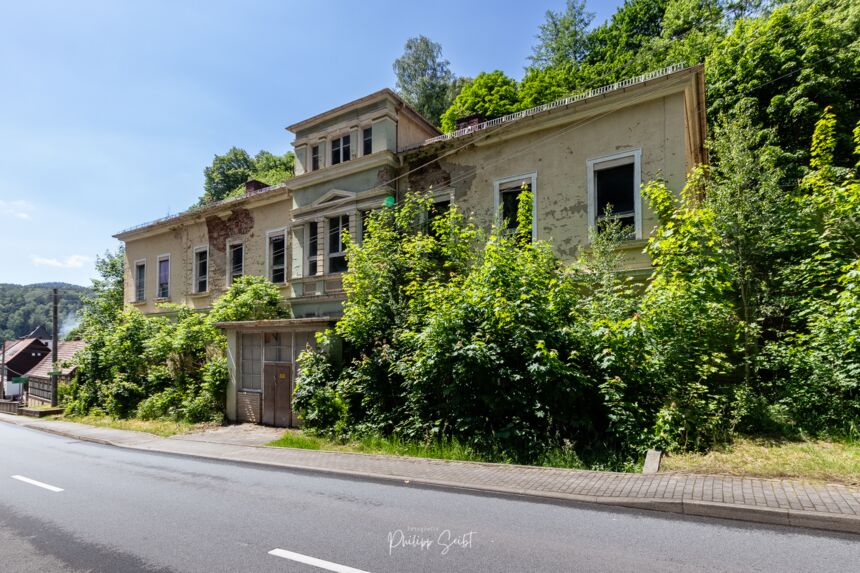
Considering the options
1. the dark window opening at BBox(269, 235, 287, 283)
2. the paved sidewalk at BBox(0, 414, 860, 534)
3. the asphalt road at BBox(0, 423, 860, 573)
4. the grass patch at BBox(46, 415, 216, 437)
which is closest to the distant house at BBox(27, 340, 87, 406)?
the grass patch at BBox(46, 415, 216, 437)

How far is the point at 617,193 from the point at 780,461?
27.4 feet

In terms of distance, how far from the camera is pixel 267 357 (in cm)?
1559

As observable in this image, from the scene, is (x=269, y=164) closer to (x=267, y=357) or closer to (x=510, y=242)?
(x=267, y=357)

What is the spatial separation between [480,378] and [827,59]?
2020 cm

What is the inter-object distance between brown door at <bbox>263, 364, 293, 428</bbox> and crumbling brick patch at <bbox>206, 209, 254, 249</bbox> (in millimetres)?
10268

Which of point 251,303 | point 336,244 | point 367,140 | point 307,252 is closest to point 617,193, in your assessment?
point 367,140

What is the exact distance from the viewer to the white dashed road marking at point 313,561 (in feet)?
14.4

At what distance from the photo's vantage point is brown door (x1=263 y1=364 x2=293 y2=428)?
14797 mm

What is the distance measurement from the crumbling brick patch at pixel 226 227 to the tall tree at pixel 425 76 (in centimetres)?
2337

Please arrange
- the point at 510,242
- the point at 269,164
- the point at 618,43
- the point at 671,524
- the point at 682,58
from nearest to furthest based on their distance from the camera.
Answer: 1. the point at 671,524
2. the point at 510,242
3. the point at 682,58
4. the point at 618,43
5. the point at 269,164

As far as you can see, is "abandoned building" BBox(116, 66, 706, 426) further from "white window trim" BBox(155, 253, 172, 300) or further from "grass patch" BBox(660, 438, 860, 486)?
"grass patch" BBox(660, 438, 860, 486)

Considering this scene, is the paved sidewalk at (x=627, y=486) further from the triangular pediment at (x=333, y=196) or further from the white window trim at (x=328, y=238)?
the triangular pediment at (x=333, y=196)

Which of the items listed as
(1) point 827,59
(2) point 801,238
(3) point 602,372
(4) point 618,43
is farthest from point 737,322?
(4) point 618,43

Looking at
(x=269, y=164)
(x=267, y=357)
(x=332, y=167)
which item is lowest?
(x=267, y=357)
